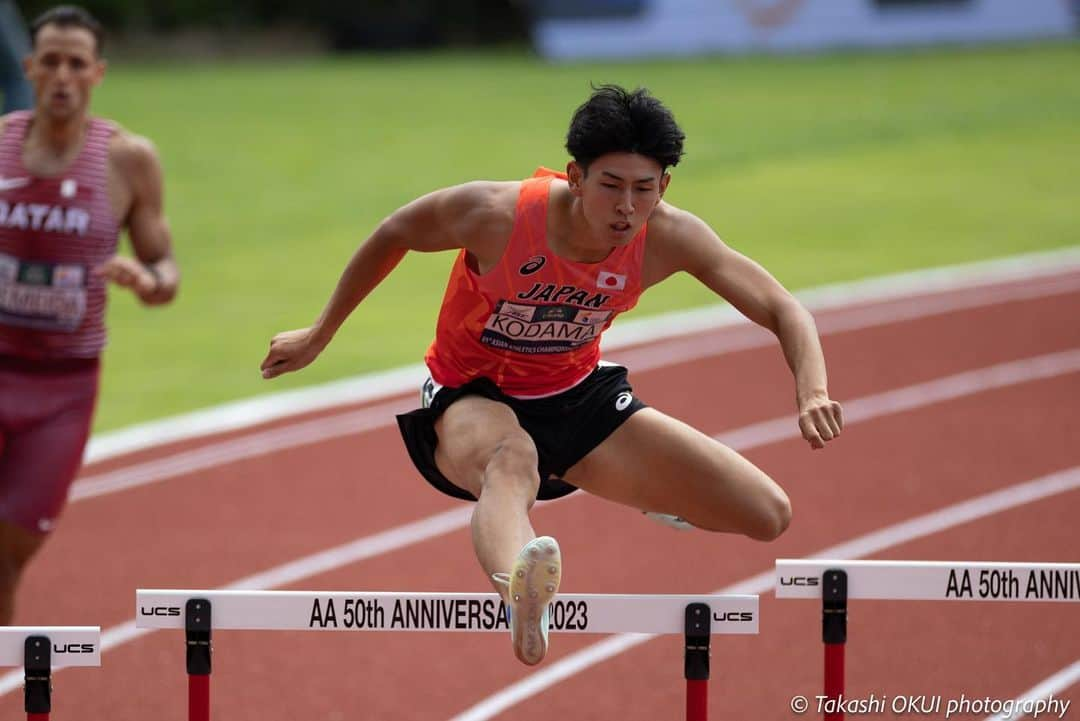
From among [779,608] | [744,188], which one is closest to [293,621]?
[779,608]

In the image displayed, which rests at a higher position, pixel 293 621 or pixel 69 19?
pixel 69 19

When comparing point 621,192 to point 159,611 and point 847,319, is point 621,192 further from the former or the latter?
point 847,319

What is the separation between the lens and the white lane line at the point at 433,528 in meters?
7.11

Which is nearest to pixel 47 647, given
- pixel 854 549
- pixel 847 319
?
pixel 854 549

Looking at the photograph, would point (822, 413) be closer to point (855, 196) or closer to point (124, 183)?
point (124, 183)

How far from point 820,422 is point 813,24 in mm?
23008

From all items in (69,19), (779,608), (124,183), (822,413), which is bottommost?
(779,608)

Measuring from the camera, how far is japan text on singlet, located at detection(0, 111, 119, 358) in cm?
565

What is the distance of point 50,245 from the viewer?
18.6 ft

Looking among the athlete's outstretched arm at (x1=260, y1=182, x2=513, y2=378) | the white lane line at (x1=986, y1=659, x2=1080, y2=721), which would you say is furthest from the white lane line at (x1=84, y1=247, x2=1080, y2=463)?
the white lane line at (x1=986, y1=659, x2=1080, y2=721)

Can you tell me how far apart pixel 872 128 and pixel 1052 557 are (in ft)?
43.4

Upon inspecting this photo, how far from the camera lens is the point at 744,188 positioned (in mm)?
17719

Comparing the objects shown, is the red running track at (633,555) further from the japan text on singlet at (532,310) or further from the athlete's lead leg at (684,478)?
the japan text on singlet at (532,310)

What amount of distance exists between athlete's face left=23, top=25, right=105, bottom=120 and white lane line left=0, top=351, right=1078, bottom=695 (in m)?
2.18
